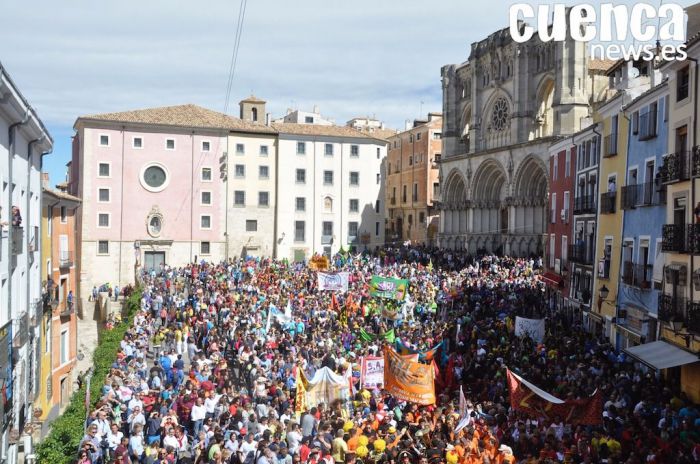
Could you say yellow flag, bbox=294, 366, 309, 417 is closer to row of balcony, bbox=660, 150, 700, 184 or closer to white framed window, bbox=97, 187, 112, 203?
row of balcony, bbox=660, 150, 700, 184

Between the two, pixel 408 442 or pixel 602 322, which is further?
pixel 602 322

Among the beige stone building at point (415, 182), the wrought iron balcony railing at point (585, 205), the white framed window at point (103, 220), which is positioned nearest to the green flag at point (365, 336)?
the wrought iron balcony railing at point (585, 205)

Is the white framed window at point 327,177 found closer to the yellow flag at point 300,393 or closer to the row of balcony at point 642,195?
the row of balcony at point 642,195

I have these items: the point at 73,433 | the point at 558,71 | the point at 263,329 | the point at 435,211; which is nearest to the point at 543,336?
the point at 263,329

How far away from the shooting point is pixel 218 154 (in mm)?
58531

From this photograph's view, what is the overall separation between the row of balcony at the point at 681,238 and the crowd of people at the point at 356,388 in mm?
3779

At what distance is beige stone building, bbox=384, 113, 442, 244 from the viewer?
75.6 m

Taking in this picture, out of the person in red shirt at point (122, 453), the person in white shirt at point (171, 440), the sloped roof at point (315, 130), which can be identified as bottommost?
the person in white shirt at point (171, 440)

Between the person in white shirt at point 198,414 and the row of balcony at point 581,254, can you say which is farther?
the row of balcony at point 581,254

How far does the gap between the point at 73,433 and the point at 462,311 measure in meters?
18.8

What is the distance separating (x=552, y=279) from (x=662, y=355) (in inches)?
688

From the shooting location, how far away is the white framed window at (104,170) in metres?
54.7

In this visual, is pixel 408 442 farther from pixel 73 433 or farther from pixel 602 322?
pixel 602 322

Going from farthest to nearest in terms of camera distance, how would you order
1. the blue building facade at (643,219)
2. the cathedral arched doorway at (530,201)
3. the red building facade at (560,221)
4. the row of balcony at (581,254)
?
1. the cathedral arched doorway at (530,201)
2. the red building facade at (560,221)
3. the row of balcony at (581,254)
4. the blue building facade at (643,219)
